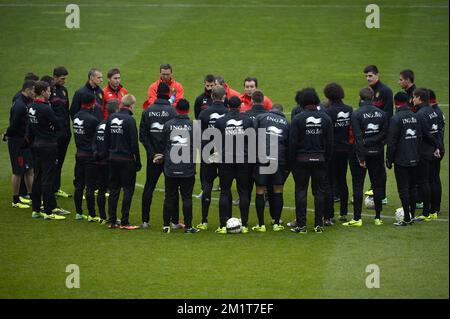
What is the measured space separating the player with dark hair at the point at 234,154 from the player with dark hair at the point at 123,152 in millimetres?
1398

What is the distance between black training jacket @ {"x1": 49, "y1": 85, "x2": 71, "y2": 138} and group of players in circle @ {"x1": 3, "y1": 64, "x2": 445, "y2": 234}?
24.7 inches

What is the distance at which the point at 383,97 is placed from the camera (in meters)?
17.5

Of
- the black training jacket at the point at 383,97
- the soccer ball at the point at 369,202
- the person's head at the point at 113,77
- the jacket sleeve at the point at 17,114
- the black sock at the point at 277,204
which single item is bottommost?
the soccer ball at the point at 369,202

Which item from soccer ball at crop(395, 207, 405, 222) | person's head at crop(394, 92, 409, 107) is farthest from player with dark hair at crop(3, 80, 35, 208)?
soccer ball at crop(395, 207, 405, 222)

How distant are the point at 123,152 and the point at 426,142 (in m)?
5.15

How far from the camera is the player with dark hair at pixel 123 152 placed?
1561cm

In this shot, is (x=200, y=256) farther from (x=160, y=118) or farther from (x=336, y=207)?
(x=336, y=207)

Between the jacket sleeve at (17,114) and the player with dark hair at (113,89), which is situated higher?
the player with dark hair at (113,89)

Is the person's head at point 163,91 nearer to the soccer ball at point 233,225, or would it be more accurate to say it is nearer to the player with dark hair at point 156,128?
the player with dark hair at point 156,128

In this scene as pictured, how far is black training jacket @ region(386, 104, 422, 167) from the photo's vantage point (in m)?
15.8

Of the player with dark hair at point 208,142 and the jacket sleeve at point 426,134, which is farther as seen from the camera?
Answer: the jacket sleeve at point 426,134

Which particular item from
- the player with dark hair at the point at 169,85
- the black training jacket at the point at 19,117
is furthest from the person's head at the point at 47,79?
the player with dark hair at the point at 169,85

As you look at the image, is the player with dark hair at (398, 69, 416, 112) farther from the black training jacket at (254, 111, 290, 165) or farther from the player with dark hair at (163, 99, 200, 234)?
→ the player with dark hair at (163, 99, 200, 234)

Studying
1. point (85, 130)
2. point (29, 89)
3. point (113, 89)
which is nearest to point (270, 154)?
point (85, 130)
